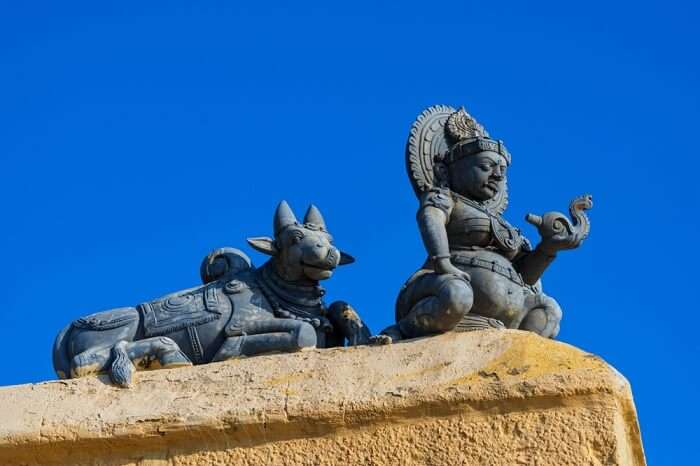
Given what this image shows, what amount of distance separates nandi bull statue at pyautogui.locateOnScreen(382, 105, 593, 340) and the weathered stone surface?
0.24 m

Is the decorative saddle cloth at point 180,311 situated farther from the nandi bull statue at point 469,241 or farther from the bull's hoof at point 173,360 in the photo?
the nandi bull statue at point 469,241

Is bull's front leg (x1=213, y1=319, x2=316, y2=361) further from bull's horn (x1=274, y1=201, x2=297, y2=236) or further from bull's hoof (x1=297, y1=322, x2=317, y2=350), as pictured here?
bull's horn (x1=274, y1=201, x2=297, y2=236)

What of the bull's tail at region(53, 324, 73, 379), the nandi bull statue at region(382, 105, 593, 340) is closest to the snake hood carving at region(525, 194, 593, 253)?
the nandi bull statue at region(382, 105, 593, 340)

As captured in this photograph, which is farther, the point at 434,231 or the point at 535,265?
the point at 535,265

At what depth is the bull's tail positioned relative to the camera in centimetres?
921

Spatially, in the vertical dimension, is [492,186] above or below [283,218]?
above

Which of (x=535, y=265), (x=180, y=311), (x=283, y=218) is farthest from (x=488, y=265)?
(x=180, y=311)

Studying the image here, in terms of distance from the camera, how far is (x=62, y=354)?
30.3 feet

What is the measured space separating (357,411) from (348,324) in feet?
2.77

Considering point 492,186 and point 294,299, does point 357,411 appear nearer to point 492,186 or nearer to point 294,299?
point 294,299

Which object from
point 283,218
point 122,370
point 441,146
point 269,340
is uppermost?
point 441,146

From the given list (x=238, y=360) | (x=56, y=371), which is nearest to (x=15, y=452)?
(x=56, y=371)

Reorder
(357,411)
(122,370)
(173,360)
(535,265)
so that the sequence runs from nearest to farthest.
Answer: (357,411) < (122,370) < (173,360) < (535,265)

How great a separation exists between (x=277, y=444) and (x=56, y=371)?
1430mm
